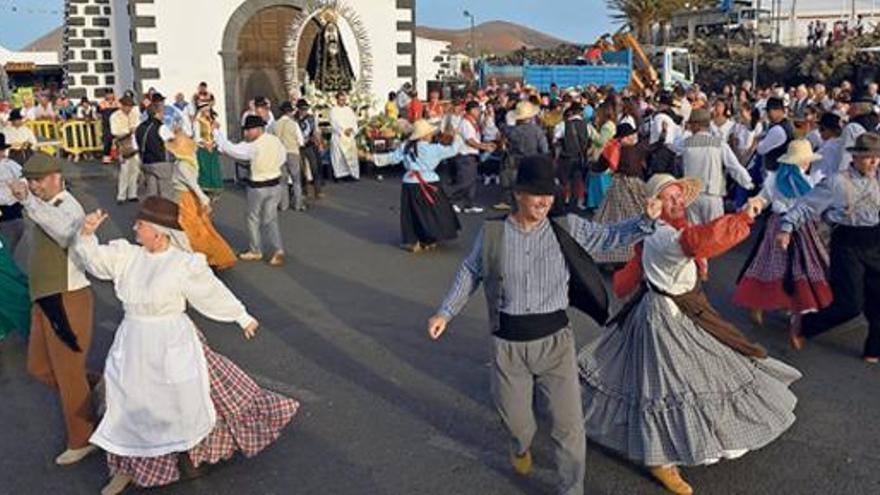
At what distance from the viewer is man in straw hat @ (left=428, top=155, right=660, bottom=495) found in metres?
4.16

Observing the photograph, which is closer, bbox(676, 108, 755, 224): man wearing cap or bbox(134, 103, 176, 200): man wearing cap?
bbox(676, 108, 755, 224): man wearing cap

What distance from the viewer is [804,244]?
6.65 metres

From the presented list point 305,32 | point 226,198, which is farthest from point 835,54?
point 226,198

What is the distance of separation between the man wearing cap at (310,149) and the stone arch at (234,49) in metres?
3.96

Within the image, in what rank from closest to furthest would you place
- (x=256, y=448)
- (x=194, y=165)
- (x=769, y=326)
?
1. (x=256, y=448)
2. (x=769, y=326)
3. (x=194, y=165)

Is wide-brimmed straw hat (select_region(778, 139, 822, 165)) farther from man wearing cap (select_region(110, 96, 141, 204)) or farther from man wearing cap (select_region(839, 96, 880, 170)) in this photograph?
man wearing cap (select_region(110, 96, 141, 204))

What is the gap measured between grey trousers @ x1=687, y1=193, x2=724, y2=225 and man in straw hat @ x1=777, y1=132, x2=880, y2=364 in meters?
1.41

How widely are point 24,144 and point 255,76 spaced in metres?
7.15

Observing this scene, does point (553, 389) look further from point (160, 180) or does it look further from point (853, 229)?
point (160, 180)

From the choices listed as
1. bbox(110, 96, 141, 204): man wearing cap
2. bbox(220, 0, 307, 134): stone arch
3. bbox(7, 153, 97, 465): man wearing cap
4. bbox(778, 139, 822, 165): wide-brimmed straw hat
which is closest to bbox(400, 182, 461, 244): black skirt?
bbox(778, 139, 822, 165): wide-brimmed straw hat

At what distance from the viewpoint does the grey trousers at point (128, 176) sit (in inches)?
563

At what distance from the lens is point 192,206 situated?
942cm

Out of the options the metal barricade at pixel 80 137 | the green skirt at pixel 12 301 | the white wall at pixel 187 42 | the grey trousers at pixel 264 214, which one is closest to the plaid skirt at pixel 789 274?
the grey trousers at pixel 264 214

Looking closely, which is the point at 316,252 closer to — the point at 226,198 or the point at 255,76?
the point at 226,198
